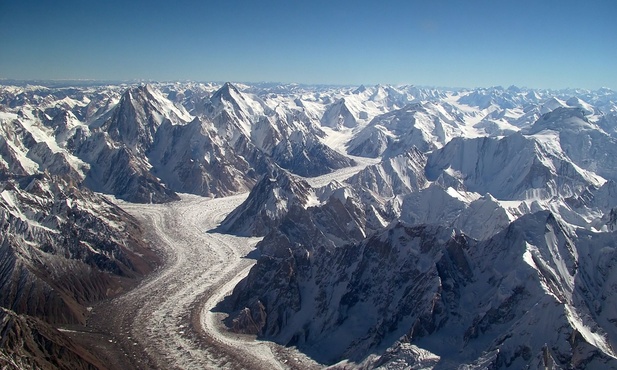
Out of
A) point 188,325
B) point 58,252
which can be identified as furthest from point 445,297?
point 58,252

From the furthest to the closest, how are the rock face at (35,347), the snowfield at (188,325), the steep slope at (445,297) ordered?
the snowfield at (188,325) < the rock face at (35,347) < the steep slope at (445,297)

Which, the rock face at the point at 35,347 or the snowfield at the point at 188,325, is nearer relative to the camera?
the rock face at the point at 35,347

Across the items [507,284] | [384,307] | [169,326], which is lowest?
[169,326]

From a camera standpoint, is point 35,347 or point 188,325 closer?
point 35,347

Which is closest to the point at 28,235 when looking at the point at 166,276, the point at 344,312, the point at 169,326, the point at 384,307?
the point at 166,276

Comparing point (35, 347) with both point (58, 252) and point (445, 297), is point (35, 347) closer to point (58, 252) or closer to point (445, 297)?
point (58, 252)

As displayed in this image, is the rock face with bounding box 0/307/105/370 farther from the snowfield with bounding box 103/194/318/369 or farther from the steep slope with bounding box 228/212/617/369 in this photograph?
the steep slope with bounding box 228/212/617/369

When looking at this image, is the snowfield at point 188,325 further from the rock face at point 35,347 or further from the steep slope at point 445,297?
the rock face at point 35,347

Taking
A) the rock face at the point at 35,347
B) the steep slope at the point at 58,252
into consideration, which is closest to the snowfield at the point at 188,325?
the steep slope at the point at 58,252

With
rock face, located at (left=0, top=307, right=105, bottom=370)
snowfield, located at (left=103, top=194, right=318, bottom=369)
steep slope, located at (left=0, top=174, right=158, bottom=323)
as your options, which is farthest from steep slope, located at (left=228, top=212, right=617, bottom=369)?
steep slope, located at (left=0, top=174, right=158, bottom=323)

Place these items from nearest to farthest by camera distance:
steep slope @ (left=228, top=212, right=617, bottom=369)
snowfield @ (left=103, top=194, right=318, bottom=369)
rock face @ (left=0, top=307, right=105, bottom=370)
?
steep slope @ (left=228, top=212, right=617, bottom=369)
rock face @ (left=0, top=307, right=105, bottom=370)
snowfield @ (left=103, top=194, right=318, bottom=369)

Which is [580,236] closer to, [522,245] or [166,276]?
[522,245]
